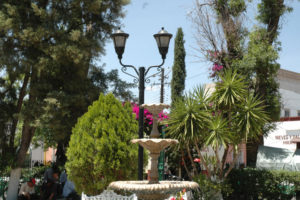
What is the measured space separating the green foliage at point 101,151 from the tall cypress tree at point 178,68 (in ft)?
61.3

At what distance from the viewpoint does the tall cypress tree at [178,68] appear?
2708cm

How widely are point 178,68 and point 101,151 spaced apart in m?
20.2

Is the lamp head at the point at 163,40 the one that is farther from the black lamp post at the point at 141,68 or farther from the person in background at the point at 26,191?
the person in background at the point at 26,191

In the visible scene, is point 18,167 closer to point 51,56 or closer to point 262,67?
point 51,56

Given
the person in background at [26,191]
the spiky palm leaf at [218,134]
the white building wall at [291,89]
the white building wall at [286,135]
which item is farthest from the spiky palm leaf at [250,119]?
the white building wall at [291,89]

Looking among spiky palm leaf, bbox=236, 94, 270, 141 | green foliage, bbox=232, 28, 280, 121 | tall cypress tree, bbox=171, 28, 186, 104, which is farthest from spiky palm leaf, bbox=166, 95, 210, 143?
tall cypress tree, bbox=171, 28, 186, 104

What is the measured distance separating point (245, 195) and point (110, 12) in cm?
936

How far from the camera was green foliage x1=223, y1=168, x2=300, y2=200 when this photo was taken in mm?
13312

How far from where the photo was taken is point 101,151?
26.0ft

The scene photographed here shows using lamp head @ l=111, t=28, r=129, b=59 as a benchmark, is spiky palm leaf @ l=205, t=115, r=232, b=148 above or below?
below

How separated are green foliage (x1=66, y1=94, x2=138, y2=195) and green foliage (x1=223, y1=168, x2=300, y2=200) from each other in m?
6.09

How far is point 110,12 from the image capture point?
15.8m

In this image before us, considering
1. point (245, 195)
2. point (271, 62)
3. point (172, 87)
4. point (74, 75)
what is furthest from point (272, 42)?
point (172, 87)

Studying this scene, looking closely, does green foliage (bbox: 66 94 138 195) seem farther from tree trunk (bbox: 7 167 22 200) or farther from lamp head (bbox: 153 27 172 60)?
tree trunk (bbox: 7 167 22 200)
